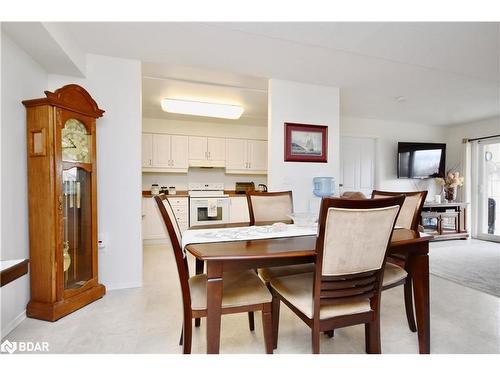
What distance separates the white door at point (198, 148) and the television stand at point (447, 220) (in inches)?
164

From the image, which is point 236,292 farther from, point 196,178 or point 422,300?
point 196,178

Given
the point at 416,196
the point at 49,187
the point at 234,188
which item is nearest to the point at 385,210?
the point at 416,196

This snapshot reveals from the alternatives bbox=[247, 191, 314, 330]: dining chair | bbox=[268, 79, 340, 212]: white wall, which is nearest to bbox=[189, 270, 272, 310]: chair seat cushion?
bbox=[247, 191, 314, 330]: dining chair

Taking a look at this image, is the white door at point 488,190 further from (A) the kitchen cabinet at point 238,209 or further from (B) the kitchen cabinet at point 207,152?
(B) the kitchen cabinet at point 207,152

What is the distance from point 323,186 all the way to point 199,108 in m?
2.00

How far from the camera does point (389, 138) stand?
5.08 metres

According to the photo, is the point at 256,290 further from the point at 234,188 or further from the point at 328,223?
the point at 234,188

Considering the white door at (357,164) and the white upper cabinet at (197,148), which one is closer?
the white upper cabinet at (197,148)

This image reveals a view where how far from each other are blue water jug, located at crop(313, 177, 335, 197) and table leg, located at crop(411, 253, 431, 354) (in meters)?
1.67

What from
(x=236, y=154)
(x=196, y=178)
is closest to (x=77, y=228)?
(x=196, y=178)

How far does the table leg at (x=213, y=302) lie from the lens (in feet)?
3.77

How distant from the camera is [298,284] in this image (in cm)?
141

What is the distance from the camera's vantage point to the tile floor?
1.56m

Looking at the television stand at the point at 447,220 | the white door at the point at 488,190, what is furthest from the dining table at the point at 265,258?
the white door at the point at 488,190
